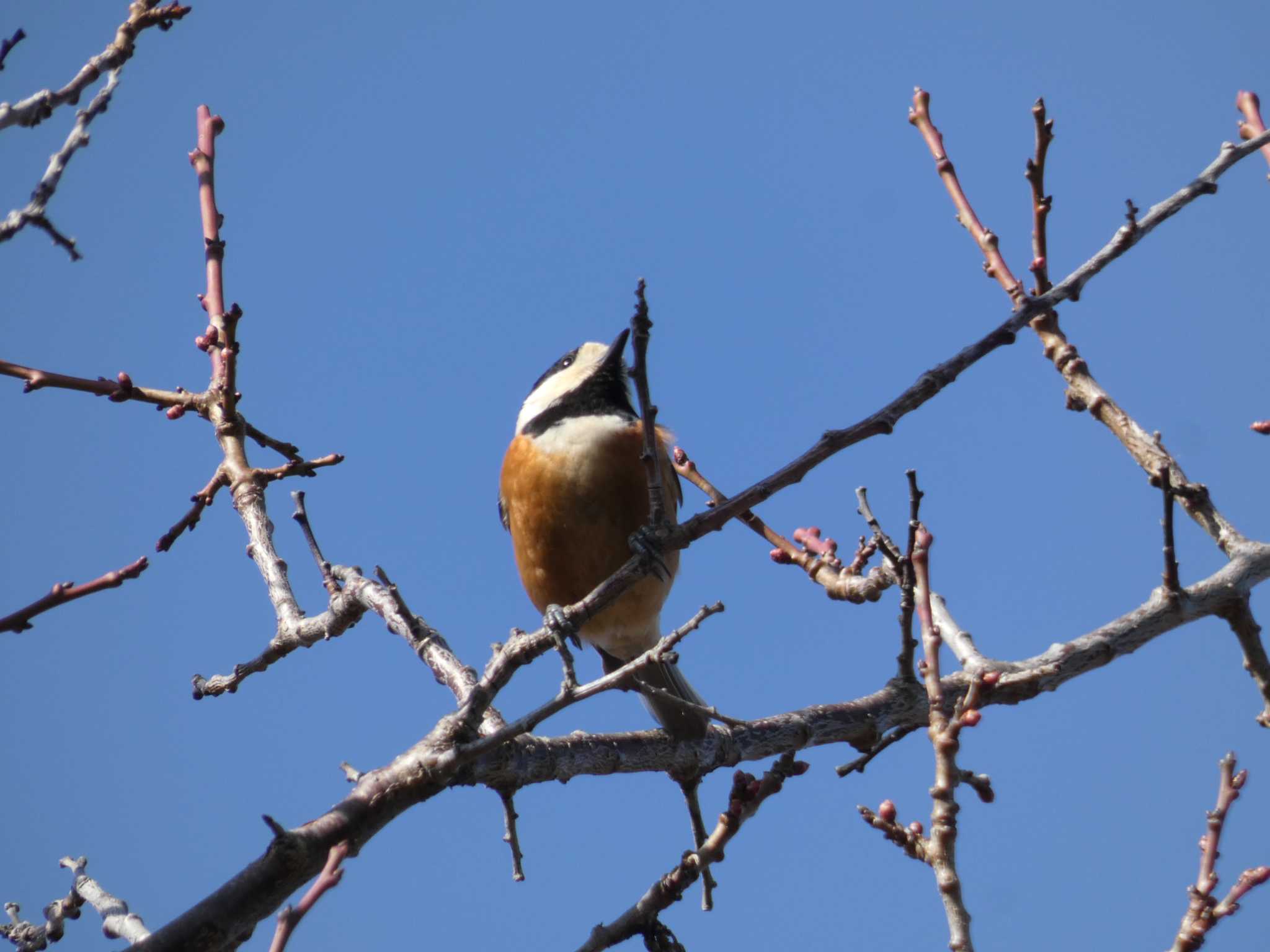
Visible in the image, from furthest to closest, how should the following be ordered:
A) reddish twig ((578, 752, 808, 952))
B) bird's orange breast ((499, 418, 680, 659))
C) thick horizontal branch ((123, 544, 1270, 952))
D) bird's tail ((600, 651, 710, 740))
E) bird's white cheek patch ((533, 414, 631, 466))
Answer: bird's white cheek patch ((533, 414, 631, 466))
bird's orange breast ((499, 418, 680, 659))
bird's tail ((600, 651, 710, 740))
thick horizontal branch ((123, 544, 1270, 952))
reddish twig ((578, 752, 808, 952))

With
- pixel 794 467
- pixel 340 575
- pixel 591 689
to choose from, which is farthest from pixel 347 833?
pixel 340 575

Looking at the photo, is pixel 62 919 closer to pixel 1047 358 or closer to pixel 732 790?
pixel 732 790

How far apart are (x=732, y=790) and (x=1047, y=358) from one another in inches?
96.6

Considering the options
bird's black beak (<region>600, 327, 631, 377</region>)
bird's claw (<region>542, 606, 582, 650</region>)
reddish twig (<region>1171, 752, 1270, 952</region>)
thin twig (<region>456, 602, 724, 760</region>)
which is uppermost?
bird's black beak (<region>600, 327, 631, 377</region>)

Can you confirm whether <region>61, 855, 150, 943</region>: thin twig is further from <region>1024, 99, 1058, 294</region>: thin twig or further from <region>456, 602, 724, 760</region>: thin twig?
<region>1024, 99, 1058, 294</region>: thin twig

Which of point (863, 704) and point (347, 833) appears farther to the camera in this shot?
point (863, 704)

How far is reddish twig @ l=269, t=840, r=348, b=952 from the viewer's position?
2424 millimetres

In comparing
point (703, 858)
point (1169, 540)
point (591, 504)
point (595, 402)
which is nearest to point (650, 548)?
point (703, 858)

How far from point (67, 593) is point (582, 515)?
3088mm

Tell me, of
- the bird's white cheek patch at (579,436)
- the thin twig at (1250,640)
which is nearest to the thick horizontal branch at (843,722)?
the thin twig at (1250,640)

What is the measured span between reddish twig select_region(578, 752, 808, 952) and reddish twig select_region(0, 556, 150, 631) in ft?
4.14

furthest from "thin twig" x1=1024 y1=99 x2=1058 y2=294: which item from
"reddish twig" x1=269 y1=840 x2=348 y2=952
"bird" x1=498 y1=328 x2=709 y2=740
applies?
"reddish twig" x1=269 y1=840 x2=348 y2=952

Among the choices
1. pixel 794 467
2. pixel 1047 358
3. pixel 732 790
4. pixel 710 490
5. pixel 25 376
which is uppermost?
pixel 25 376

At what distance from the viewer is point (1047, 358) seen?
4543 millimetres
